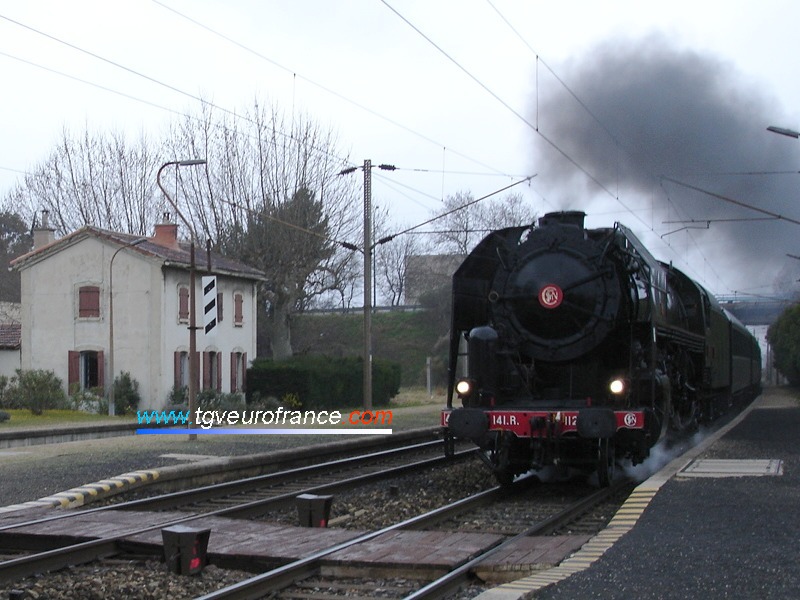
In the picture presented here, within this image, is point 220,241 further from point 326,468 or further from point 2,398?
point 326,468

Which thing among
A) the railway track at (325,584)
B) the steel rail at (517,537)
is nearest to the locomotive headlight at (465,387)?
the steel rail at (517,537)

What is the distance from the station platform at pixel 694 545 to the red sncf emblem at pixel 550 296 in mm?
2388

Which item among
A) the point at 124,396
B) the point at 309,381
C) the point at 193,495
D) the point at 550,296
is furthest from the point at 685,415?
the point at 309,381

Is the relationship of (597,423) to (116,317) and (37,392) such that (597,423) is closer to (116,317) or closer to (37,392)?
(37,392)

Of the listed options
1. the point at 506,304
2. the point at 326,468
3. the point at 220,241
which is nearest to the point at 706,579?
the point at 506,304

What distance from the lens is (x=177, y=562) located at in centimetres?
786

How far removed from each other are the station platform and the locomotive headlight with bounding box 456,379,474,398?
240 centimetres

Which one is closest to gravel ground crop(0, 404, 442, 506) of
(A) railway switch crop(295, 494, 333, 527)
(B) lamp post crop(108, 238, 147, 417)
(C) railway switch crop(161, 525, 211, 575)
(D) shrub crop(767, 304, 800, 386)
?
(A) railway switch crop(295, 494, 333, 527)

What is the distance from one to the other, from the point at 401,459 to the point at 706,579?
11545 millimetres

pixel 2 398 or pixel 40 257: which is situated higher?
pixel 40 257

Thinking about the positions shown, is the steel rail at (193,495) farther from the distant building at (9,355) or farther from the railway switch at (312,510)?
the distant building at (9,355)

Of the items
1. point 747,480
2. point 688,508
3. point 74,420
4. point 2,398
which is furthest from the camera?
point 2,398

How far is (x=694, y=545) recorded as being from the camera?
315 inches

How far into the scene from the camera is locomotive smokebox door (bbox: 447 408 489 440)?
12016mm
